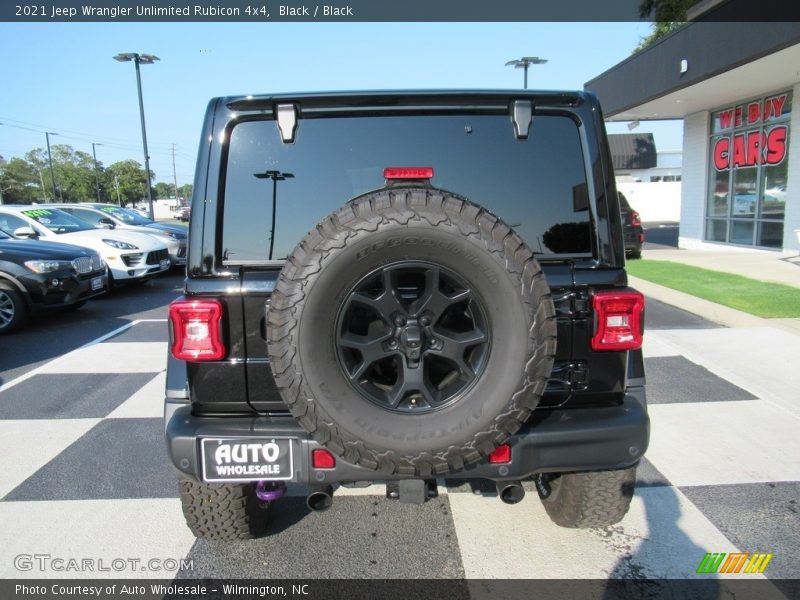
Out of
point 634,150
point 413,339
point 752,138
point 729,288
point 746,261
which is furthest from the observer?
point 634,150

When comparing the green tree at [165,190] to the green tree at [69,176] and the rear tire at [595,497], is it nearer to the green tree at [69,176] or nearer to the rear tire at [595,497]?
the green tree at [69,176]

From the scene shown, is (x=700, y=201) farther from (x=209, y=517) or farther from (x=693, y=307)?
(x=209, y=517)

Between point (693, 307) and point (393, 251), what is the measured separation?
730cm

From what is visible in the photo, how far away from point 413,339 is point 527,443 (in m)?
0.62

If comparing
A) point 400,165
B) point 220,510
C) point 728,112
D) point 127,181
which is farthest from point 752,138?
point 127,181

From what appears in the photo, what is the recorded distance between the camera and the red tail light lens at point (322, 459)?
7.23ft

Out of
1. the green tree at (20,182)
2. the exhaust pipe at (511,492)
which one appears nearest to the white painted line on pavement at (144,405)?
the exhaust pipe at (511,492)

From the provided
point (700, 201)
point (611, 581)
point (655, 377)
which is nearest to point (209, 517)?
point (611, 581)

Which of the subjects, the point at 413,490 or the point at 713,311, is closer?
the point at 413,490

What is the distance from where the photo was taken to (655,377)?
531cm

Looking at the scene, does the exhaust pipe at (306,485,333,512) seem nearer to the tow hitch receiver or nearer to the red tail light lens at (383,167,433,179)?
the tow hitch receiver

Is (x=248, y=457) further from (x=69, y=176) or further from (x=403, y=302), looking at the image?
(x=69, y=176)

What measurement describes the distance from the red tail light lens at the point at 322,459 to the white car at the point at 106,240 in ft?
29.7

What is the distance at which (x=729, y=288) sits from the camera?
930 cm
